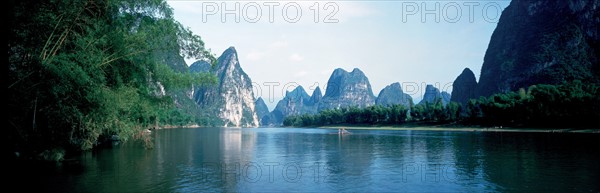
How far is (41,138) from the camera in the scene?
1179 inches

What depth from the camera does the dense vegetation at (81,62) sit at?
720 inches

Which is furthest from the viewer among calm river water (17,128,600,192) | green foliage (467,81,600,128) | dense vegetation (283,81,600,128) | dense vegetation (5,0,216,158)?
dense vegetation (283,81,600,128)

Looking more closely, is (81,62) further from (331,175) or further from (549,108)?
(549,108)

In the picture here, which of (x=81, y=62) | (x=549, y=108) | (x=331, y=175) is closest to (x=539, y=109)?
(x=549, y=108)

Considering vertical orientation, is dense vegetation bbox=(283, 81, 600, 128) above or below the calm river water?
above

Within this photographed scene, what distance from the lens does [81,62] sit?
20203 mm

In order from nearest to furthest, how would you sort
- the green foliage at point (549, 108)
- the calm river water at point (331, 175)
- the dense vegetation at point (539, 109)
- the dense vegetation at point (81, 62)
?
the dense vegetation at point (81, 62) < the calm river water at point (331, 175) < the green foliage at point (549, 108) < the dense vegetation at point (539, 109)

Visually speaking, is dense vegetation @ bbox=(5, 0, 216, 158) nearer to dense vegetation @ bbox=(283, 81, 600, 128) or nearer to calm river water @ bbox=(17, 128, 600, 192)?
calm river water @ bbox=(17, 128, 600, 192)

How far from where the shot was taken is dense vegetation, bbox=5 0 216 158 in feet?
60.0

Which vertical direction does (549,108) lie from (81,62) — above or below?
below

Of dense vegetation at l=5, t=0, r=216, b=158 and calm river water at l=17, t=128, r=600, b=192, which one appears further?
calm river water at l=17, t=128, r=600, b=192

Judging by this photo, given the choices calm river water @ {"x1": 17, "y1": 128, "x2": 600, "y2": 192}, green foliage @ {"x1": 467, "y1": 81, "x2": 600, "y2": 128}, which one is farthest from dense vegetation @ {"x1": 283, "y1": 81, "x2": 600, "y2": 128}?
calm river water @ {"x1": 17, "y1": 128, "x2": 600, "y2": 192}

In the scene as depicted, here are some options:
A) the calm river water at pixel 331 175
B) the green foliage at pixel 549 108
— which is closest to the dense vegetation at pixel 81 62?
the calm river water at pixel 331 175

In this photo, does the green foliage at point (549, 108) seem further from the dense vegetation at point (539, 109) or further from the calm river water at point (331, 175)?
the calm river water at point (331, 175)
